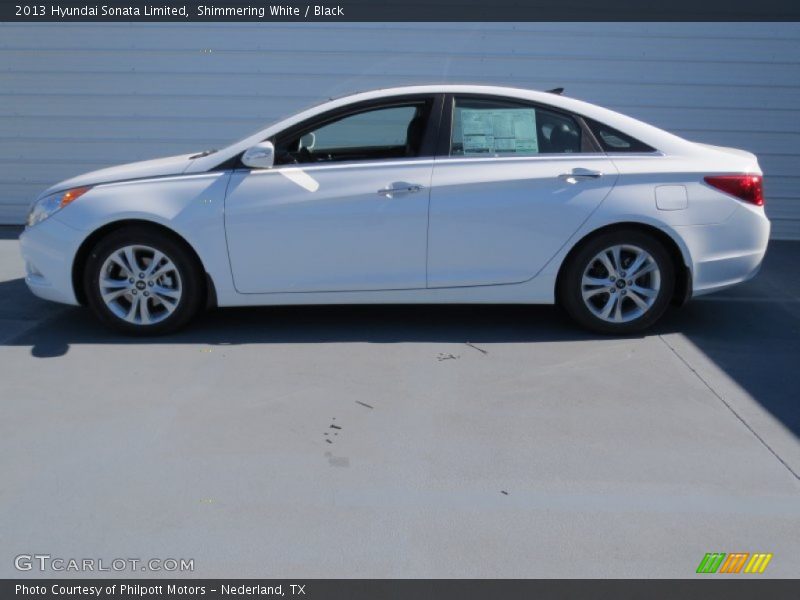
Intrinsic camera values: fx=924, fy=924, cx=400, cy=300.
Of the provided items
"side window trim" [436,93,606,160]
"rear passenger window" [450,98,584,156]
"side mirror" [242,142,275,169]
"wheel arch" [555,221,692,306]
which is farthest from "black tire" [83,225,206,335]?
"wheel arch" [555,221,692,306]

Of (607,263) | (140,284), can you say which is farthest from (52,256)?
(607,263)

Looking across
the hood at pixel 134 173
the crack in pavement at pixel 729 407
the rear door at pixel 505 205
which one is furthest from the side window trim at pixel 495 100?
the hood at pixel 134 173

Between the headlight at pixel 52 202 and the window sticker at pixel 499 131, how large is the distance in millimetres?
2420

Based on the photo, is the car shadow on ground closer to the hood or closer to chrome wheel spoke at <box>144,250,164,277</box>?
chrome wheel spoke at <box>144,250,164,277</box>

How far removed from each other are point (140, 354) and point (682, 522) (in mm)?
3332

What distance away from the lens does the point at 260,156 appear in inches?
221

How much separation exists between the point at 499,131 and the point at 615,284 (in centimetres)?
121

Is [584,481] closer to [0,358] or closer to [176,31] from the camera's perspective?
[0,358]

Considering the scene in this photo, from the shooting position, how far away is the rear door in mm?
5621

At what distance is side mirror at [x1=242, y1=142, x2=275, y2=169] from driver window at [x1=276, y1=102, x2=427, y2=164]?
0.13 m

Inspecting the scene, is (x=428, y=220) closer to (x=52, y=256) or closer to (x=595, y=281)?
(x=595, y=281)
